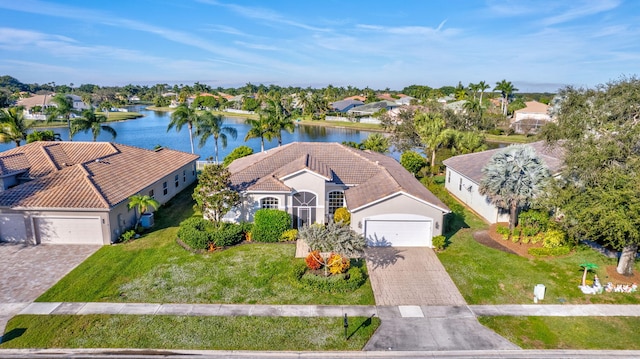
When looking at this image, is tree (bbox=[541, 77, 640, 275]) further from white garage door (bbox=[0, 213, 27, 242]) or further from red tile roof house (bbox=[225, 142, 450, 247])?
white garage door (bbox=[0, 213, 27, 242])

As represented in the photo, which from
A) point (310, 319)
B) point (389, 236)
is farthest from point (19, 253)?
point (389, 236)

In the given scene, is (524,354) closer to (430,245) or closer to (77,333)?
(430,245)

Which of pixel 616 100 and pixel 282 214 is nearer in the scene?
pixel 616 100

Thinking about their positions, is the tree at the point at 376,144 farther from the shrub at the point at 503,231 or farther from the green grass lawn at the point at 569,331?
the green grass lawn at the point at 569,331

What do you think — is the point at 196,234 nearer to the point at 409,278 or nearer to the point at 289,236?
the point at 289,236

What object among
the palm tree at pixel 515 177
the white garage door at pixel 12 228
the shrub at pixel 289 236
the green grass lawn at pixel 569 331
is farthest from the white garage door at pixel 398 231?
the white garage door at pixel 12 228

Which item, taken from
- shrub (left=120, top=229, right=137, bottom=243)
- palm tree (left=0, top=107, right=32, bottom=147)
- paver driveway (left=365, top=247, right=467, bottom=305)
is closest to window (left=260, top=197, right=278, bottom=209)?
paver driveway (left=365, top=247, right=467, bottom=305)

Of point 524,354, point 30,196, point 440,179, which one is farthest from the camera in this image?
point 440,179
